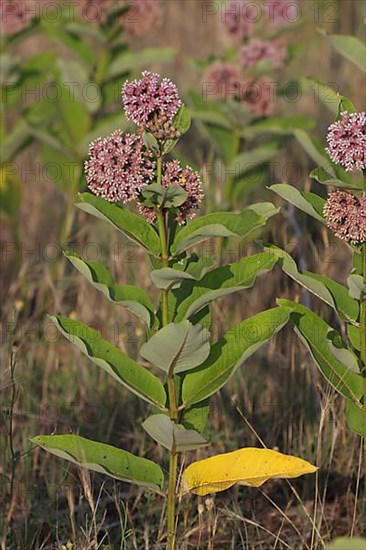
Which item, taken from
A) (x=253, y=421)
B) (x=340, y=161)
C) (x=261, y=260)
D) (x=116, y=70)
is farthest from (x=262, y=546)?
(x=116, y=70)

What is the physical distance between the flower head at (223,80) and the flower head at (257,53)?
49mm

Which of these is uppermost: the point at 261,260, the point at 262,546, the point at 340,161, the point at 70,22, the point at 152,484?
the point at 70,22

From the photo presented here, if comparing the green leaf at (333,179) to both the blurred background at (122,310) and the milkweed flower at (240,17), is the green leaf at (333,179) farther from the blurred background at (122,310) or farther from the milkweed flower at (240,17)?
the milkweed flower at (240,17)

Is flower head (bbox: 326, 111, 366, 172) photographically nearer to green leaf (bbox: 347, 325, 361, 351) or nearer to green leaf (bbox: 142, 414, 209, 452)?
green leaf (bbox: 347, 325, 361, 351)

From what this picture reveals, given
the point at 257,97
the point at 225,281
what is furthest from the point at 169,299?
the point at 257,97

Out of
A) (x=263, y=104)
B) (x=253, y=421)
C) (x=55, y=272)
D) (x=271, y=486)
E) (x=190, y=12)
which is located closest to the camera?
(x=271, y=486)

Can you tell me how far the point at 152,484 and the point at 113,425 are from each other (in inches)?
→ 38.9

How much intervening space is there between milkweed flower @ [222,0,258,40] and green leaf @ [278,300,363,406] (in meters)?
1.98

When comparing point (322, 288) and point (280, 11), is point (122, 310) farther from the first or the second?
point (322, 288)

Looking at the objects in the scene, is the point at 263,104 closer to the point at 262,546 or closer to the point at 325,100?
the point at 325,100

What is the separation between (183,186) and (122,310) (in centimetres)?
181

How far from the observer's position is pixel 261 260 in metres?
1.93

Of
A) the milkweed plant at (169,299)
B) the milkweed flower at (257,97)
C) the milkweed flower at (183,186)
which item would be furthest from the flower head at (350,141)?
the milkweed flower at (257,97)

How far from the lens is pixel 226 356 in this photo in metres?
1.99
